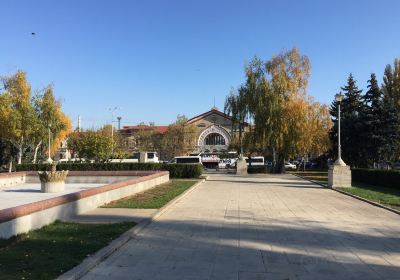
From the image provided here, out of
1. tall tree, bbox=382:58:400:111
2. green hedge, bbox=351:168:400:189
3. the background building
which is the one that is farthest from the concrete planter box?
the background building

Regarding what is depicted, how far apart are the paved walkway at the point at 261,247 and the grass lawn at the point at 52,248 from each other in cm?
47

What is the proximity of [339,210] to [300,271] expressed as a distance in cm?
907

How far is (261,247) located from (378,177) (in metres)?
22.6

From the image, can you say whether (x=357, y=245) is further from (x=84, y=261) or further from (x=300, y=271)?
(x=84, y=261)

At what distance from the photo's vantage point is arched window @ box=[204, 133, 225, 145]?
333 feet

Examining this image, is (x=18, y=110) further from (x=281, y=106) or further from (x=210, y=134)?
(x=210, y=134)

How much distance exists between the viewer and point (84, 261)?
735 cm

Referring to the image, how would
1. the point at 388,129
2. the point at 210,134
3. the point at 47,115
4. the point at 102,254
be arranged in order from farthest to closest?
the point at 210,134 < the point at 388,129 < the point at 47,115 < the point at 102,254

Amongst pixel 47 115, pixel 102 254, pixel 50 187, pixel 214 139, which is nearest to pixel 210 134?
pixel 214 139

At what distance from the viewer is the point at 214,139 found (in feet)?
335

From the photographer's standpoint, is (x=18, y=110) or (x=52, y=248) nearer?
(x=52, y=248)

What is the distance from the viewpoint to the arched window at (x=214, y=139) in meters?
102

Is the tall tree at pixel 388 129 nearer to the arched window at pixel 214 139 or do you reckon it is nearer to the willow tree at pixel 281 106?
the willow tree at pixel 281 106

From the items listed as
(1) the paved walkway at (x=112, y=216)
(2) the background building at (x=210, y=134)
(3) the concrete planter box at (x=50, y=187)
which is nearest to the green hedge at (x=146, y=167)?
(3) the concrete planter box at (x=50, y=187)
